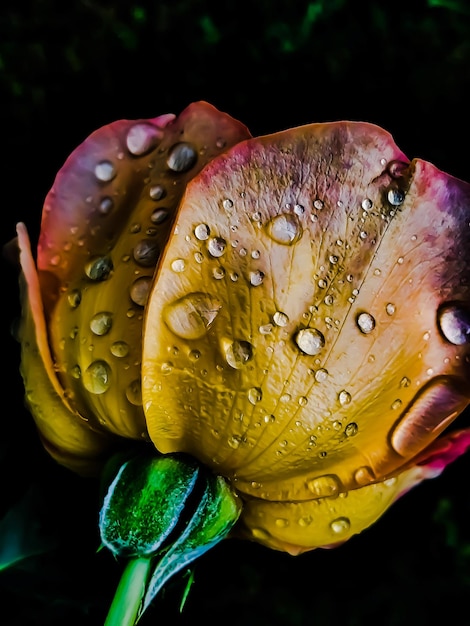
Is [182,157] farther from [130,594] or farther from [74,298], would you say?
[130,594]

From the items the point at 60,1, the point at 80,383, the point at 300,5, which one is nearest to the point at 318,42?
the point at 300,5

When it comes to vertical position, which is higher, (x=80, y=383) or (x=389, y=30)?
(x=389, y=30)

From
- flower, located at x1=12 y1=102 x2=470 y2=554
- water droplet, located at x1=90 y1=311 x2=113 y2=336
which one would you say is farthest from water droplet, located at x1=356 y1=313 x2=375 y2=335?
water droplet, located at x1=90 y1=311 x2=113 y2=336

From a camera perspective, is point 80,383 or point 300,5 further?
point 300,5

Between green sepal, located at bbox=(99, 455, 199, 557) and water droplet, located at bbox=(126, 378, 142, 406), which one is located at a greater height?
water droplet, located at bbox=(126, 378, 142, 406)

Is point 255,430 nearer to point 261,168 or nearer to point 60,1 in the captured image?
point 261,168

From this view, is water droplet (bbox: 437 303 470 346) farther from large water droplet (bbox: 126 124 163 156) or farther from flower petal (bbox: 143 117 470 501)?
large water droplet (bbox: 126 124 163 156)

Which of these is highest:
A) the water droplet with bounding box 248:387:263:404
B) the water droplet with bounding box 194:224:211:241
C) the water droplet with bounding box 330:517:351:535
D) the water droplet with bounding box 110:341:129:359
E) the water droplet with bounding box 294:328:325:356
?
the water droplet with bounding box 194:224:211:241

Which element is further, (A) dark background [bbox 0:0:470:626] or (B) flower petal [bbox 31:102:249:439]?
(A) dark background [bbox 0:0:470:626]
